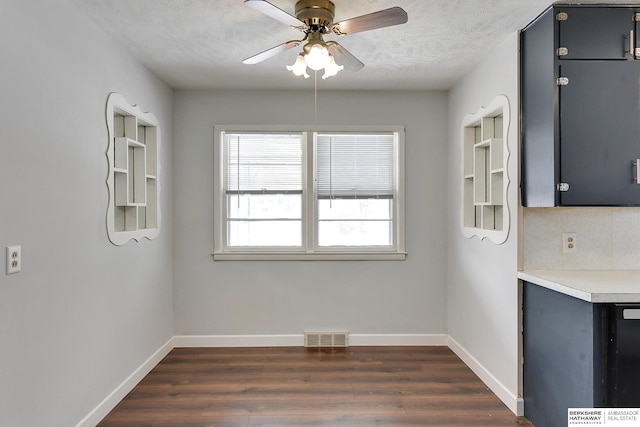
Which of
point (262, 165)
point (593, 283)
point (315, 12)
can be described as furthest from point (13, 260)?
point (593, 283)

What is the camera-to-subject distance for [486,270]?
3.07 m

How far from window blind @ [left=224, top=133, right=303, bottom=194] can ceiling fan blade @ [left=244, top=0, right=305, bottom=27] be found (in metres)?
1.85

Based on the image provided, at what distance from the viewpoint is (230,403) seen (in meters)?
2.79

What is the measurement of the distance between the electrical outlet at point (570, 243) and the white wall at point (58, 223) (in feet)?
9.75

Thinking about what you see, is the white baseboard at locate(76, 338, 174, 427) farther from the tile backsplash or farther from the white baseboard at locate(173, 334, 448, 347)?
the tile backsplash

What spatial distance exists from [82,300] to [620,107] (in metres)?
3.33

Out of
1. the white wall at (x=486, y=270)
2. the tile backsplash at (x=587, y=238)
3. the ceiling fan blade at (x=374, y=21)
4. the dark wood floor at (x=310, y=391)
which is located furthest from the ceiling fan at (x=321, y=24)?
the dark wood floor at (x=310, y=391)

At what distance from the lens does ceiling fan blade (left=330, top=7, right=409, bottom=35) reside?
1932mm

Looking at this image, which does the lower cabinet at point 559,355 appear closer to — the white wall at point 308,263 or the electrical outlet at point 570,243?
the electrical outlet at point 570,243

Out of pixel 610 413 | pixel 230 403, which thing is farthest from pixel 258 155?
pixel 610 413

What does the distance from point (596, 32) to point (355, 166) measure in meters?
2.15

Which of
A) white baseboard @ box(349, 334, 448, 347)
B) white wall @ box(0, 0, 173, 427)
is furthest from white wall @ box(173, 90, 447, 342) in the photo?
white wall @ box(0, 0, 173, 427)

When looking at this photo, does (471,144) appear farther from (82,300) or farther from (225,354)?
(82,300)

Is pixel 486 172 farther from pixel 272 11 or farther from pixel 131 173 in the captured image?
pixel 131 173
